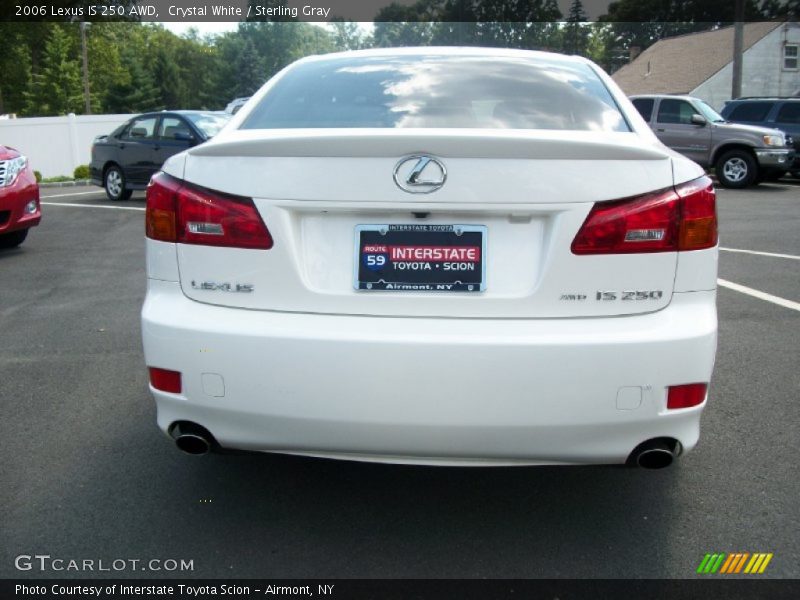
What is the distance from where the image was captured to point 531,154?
2.62 m

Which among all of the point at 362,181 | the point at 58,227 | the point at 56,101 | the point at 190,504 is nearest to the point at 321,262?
the point at 362,181

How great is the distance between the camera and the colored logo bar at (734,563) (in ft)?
9.24

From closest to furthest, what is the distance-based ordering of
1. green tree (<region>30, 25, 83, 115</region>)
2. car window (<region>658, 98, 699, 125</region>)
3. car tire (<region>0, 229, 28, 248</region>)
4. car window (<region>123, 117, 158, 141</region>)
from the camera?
car tire (<region>0, 229, 28, 248</region>) → car window (<region>123, 117, 158, 141</region>) → car window (<region>658, 98, 699, 125</region>) → green tree (<region>30, 25, 83, 115</region>)

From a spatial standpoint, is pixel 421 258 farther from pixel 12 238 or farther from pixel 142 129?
pixel 142 129

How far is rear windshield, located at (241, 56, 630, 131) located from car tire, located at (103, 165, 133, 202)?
13462 mm

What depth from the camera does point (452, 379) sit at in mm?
2572

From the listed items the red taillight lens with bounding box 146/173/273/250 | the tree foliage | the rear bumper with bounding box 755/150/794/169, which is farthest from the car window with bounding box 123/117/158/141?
the tree foliage

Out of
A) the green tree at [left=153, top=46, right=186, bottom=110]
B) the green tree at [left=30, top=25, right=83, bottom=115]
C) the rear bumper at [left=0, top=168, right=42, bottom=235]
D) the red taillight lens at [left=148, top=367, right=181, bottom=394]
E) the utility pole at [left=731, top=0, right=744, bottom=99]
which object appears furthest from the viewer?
the green tree at [left=153, top=46, right=186, bottom=110]

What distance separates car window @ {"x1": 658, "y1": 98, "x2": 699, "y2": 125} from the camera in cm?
1788

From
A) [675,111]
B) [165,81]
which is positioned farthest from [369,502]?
[165,81]

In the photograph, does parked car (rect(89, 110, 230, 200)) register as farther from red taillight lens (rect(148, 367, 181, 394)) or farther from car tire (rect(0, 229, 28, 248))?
A: red taillight lens (rect(148, 367, 181, 394))

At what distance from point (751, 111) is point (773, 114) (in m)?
0.49

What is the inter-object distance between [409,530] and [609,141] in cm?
154

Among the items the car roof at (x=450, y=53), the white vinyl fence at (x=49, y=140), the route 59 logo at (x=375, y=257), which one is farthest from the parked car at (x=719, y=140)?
the white vinyl fence at (x=49, y=140)
